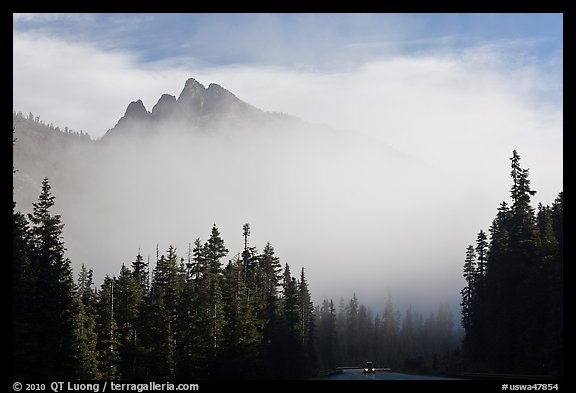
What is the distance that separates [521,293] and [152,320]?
34978mm

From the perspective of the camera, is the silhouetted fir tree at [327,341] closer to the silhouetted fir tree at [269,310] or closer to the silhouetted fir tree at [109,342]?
the silhouetted fir tree at [269,310]

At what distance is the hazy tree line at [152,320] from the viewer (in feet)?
164

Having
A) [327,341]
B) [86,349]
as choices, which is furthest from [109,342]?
[327,341]

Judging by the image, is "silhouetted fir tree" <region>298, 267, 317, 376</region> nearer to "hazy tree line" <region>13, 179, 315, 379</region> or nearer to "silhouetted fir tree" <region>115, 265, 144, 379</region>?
"hazy tree line" <region>13, 179, 315, 379</region>

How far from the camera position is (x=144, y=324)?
68000 mm

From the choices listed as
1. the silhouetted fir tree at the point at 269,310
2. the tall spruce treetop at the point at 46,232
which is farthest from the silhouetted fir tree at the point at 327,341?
the tall spruce treetop at the point at 46,232

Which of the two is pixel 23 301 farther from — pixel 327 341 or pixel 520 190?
pixel 327 341

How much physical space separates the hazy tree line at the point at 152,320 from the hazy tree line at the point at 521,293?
69.9 ft

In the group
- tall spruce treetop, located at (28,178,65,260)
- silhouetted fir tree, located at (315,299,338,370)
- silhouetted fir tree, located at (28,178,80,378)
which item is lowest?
silhouetted fir tree, located at (315,299,338,370)

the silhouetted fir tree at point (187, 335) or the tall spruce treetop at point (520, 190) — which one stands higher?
the tall spruce treetop at point (520, 190)

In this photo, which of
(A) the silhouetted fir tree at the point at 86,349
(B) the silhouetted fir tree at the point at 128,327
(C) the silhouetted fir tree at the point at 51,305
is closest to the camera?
(C) the silhouetted fir tree at the point at 51,305

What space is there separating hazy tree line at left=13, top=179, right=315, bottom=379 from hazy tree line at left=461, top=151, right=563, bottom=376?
21.3 m

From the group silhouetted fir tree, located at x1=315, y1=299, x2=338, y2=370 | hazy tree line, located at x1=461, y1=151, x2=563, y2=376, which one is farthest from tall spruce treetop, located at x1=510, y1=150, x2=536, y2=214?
silhouetted fir tree, located at x1=315, y1=299, x2=338, y2=370

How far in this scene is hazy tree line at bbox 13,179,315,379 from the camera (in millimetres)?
49875
